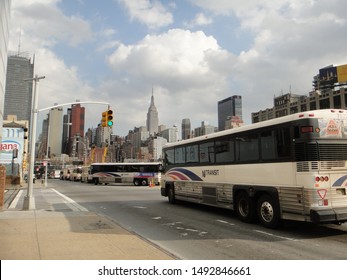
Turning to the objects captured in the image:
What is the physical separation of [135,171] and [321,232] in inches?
1500

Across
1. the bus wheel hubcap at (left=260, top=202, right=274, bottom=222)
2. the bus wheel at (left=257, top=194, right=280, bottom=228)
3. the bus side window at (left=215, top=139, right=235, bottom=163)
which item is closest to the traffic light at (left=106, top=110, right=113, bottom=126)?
the bus side window at (left=215, top=139, right=235, bottom=163)

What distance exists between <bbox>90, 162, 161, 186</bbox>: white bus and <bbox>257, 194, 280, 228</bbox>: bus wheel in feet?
112

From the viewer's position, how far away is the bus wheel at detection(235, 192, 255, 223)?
1124 centimetres

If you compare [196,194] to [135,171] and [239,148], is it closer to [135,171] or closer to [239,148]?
[239,148]

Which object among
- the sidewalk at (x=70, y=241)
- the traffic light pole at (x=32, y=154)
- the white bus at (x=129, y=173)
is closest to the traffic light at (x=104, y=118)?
the traffic light pole at (x=32, y=154)

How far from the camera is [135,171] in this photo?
46750 mm

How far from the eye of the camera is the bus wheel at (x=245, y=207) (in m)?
11.2

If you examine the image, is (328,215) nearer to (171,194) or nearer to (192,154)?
(192,154)

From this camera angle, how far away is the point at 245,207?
11766mm

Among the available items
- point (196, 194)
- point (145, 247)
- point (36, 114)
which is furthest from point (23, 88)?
point (145, 247)

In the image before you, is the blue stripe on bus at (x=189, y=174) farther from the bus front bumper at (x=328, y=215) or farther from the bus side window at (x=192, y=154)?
the bus front bumper at (x=328, y=215)

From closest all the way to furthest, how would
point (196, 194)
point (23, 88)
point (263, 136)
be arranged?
point (263, 136) → point (196, 194) → point (23, 88)

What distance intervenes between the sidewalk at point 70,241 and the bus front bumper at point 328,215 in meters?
4.08

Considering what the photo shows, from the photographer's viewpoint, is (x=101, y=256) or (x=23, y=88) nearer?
(x=101, y=256)
